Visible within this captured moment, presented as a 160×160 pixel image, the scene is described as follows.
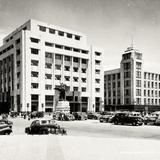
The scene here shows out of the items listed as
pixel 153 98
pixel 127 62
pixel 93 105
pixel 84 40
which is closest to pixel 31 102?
pixel 93 105

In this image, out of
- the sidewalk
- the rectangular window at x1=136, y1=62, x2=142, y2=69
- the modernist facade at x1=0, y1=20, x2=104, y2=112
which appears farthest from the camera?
the rectangular window at x1=136, y1=62, x2=142, y2=69

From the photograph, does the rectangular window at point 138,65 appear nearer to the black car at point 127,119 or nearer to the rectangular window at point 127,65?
the rectangular window at point 127,65

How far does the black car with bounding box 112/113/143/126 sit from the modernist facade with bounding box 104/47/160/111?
6150 centimetres

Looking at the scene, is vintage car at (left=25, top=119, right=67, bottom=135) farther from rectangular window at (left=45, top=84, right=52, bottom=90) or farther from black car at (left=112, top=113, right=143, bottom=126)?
rectangular window at (left=45, top=84, right=52, bottom=90)

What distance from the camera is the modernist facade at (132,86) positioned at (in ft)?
310

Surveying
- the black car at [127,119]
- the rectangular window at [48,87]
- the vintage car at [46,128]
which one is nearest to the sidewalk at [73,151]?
the vintage car at [46,128]

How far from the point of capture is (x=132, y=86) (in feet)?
310

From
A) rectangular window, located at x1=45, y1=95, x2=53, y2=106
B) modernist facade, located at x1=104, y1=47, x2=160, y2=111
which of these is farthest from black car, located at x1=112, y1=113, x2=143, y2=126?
modernist facade, located at x1=104, y1=47, x2=160, y2=111

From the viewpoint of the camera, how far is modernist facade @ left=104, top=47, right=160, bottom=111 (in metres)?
94.4

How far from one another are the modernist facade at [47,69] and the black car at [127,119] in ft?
139

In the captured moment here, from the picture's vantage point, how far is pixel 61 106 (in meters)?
48.2

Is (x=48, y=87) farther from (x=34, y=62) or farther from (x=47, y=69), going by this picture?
(x=34, y=62)

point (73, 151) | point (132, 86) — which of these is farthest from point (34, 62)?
point (73, 151)

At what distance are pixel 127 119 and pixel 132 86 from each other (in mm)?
65385
